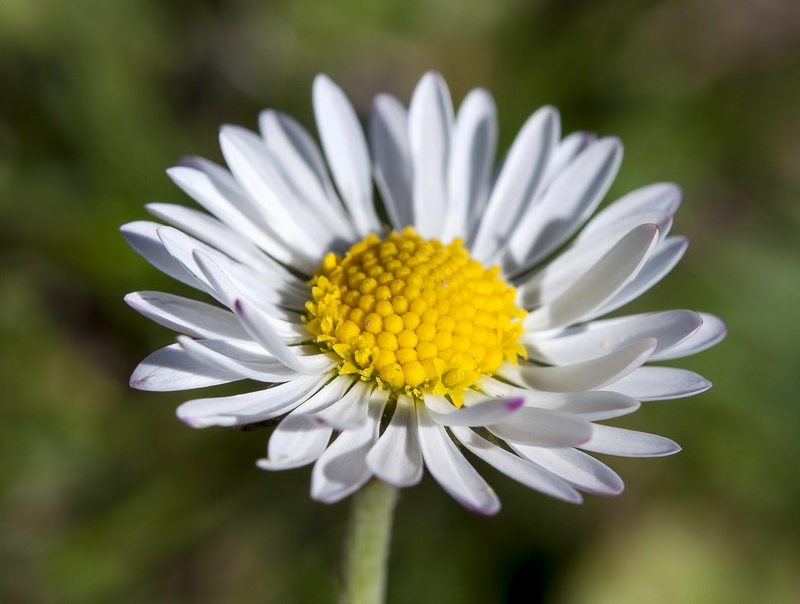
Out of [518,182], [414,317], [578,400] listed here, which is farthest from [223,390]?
[578,400]

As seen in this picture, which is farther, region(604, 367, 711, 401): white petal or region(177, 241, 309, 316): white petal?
region(604, 367, 711, 401): white petal

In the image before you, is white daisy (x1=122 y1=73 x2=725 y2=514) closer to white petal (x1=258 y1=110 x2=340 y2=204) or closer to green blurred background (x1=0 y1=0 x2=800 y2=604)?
white petal (x1=258 y1=110 x2=340 y2=204)

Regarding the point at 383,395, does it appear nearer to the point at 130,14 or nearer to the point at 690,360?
the point at 690,360

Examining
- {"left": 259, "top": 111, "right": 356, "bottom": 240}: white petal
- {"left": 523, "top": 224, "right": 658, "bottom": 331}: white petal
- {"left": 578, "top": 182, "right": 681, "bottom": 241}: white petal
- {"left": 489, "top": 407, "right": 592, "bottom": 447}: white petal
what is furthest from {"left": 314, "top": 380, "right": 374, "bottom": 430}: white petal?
{"left": 578, "top": 182, "right": 681, "bottom": 241}: white petal

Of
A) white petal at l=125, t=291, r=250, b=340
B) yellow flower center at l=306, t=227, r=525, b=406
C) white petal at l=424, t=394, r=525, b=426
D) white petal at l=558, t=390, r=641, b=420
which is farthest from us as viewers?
yellow flower center at l=306, t=227, r=525, b=406

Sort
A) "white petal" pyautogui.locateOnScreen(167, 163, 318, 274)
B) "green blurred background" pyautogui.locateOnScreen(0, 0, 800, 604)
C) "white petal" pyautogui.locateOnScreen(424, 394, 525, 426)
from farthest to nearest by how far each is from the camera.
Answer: "green blurred background" pyautogui.locateOnScreen(0, 0, 800, 604) < "white petal" pyautogui.locateOnScreen(167, 163, 318, 274) < "white petal" pyautogui.locateOnScreen(424, 394, 525, 426)

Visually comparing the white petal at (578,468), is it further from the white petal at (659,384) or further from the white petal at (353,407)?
the white petal at (353,407)
